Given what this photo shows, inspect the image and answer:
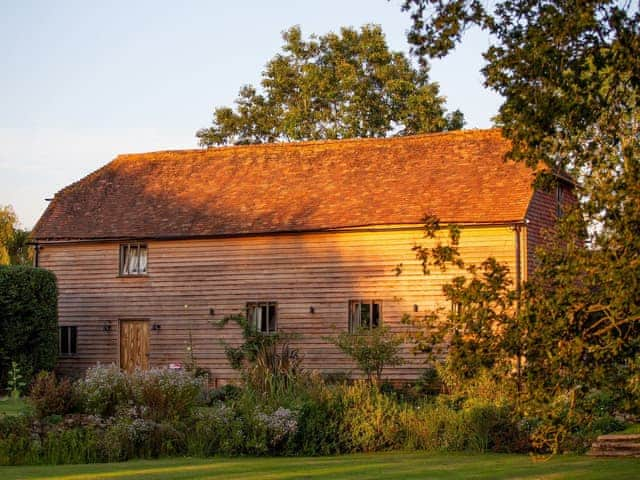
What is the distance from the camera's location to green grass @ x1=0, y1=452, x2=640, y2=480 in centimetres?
1426

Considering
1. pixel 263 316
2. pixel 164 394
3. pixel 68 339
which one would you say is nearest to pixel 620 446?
pixel 164 394

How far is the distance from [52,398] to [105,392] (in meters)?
0.96

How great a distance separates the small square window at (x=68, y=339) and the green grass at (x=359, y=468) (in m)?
17.4

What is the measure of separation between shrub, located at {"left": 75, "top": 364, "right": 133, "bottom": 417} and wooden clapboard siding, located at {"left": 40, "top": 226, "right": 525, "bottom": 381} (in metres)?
11.2

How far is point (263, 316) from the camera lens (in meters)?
31.1

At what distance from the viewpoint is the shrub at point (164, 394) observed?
18453 mm

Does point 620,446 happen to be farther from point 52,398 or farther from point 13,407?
point 13,407

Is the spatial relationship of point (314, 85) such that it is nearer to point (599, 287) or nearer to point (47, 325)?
point (47, 325)

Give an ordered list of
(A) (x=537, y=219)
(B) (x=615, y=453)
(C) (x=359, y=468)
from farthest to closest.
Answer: (A) (x=537, y=219)
(B) (x=615, y=453)
(C) (x=359, y=468)

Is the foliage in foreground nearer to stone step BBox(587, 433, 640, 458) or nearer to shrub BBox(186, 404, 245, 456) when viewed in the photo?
shrub BBox(186, 404, 245, 456)

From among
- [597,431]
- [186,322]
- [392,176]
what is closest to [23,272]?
[186,322]

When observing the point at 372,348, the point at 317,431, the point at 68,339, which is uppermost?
the point at 68,339

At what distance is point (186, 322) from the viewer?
3206 cm

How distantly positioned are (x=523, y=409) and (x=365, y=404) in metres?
8.28
